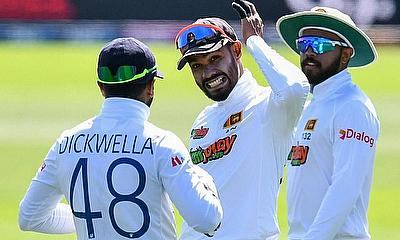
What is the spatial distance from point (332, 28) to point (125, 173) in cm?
138

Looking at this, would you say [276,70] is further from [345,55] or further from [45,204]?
[45,204]

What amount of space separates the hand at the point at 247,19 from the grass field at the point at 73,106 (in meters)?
3.95

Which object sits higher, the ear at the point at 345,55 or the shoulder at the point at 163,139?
the ear at the point at 345,55

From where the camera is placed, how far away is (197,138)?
4254 millimetres

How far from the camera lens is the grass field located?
30.8 ft

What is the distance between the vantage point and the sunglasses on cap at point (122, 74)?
3613 millimetres

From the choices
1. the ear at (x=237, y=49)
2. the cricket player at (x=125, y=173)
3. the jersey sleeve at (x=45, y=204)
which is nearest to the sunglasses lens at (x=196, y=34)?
the ear at (x=237, y=49)

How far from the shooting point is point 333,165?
166 inches

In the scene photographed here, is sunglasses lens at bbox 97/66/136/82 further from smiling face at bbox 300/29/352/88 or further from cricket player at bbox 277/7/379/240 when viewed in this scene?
smiling face at bbox 300/29/352/88

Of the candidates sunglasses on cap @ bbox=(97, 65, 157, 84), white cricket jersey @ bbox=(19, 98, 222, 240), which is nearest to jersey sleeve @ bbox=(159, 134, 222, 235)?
white cricket jersey @ bbox=(19, 98, 222, 240)

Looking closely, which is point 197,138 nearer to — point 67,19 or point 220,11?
point 220,11

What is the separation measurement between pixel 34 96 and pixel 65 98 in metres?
0.58

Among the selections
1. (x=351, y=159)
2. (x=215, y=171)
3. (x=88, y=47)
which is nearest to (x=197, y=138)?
(x=215, y=171)

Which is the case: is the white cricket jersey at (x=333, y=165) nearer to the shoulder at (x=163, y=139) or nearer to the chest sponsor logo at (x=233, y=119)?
the chest sponsor logo at (x=233, y=119)
